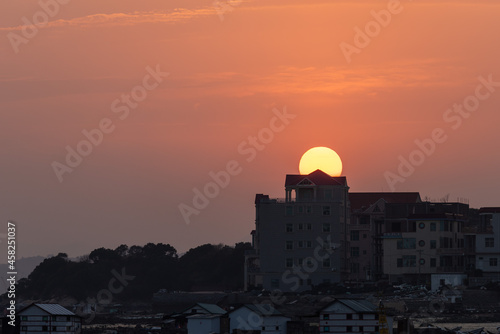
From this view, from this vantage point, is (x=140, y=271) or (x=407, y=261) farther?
(x=140, y=271)

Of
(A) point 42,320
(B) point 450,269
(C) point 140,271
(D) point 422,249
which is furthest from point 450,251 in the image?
(A) point 42,320

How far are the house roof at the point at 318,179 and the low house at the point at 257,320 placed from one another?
49.8m

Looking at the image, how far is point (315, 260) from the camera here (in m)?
118

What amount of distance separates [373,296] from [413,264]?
46.6ft

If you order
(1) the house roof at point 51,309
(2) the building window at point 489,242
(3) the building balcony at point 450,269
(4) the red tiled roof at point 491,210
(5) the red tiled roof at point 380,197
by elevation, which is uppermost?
(5) the red tiled roof at point 380,197

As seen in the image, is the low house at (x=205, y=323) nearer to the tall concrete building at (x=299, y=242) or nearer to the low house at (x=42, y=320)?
the low house at (x=42, y=320)

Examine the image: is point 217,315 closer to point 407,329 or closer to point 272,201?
point 407,329

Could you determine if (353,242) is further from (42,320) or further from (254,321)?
(42,320)

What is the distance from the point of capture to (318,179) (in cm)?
12269

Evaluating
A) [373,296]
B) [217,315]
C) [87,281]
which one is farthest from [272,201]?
[217,315]

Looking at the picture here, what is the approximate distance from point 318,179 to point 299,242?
7573 mm

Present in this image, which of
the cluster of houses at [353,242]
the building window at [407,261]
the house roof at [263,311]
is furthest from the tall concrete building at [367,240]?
the house roof at [263,311]

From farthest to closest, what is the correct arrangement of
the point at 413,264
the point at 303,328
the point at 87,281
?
the point at 87,281 → the point at 413,264 → the point at 303,328

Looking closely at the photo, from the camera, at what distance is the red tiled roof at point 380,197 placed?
426 feet
